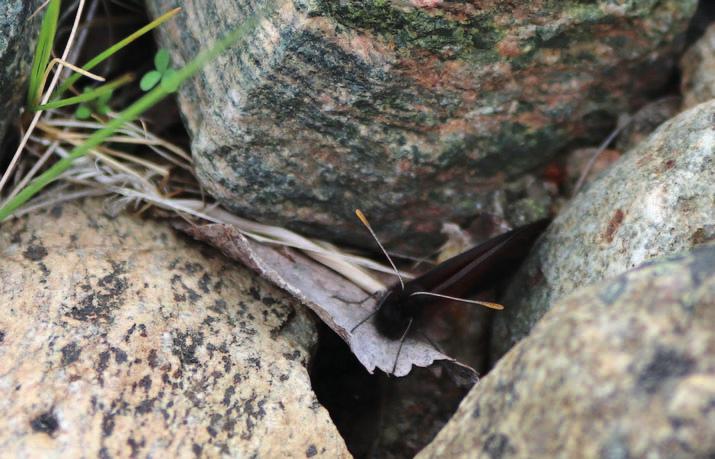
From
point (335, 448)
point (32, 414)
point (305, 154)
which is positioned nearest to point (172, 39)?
point (305, 154)

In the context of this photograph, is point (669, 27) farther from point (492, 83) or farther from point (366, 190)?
point (366, 190)

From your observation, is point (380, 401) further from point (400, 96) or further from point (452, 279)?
point (400, 96)

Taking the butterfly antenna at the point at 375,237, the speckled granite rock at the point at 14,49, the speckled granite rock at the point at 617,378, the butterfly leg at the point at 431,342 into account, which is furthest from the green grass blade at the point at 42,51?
the speckled granite rock at the point at 617,378

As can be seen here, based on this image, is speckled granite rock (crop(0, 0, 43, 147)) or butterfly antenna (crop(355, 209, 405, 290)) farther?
butterfly antenna (crop(355, 209, 405, 290))

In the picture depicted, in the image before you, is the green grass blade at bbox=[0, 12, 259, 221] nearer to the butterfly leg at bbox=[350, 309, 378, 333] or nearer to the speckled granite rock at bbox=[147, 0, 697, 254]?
the speckled granite rock at bbox=[147, 0, 697, 254]

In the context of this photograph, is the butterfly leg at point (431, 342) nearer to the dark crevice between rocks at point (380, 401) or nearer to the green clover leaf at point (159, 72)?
the dark crevice between rocks at point (380, 401)

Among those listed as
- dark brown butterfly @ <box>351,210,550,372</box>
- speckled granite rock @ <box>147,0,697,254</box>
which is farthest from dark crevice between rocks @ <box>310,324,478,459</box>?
speckled granite rock @ <box>147,0,697,254</box>

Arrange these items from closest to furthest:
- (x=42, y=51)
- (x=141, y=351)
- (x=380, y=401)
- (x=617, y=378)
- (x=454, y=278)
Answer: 1. (x=617, y=378)
2. (x=141, y=351)
3. (x=42, y=51)
4. (x=454, y=278)
5. (x=380, y=401)

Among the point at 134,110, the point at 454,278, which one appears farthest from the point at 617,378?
the point at 134,110
